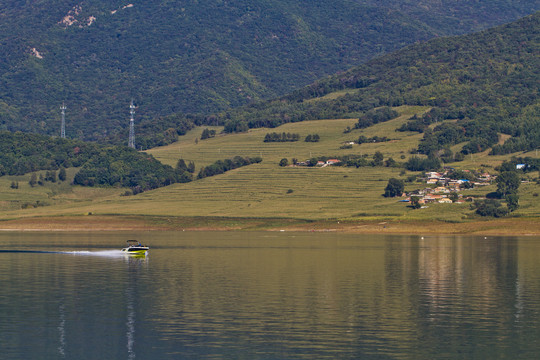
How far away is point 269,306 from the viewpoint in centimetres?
7031

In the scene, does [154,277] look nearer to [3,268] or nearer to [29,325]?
[3,268]

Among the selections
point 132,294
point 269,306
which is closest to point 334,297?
point 269,306

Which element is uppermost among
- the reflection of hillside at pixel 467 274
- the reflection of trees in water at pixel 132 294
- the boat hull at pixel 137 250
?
the boat hull at pixel 137 250

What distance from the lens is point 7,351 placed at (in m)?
53.2

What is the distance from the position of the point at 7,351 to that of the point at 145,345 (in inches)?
338

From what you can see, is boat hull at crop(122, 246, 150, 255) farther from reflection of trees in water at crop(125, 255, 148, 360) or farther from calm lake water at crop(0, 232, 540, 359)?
reflection of trees in water at crop(125, 255, 148, 360)

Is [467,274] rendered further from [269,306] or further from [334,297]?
[269,306]

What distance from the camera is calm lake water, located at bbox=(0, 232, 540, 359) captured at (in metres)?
54.2

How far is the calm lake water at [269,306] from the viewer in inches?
2136

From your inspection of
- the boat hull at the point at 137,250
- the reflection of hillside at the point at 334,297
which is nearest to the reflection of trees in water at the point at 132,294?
the boat hull at the point at 137,250

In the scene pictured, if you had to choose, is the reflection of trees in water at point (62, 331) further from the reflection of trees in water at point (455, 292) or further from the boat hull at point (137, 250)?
the boat hull at point (137, 250)

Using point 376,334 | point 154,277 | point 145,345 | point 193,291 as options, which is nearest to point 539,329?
point 376,334

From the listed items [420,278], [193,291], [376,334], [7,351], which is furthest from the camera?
[420,278]

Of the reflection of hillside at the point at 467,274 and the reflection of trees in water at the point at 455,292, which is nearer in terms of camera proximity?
the reflection of trees in water at the point at 455,292
